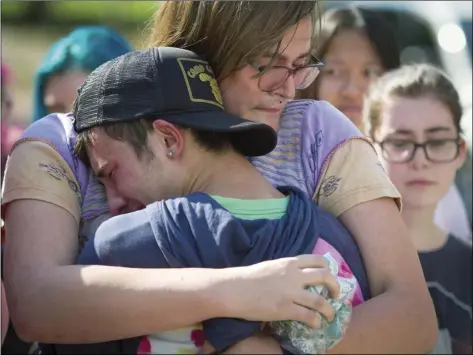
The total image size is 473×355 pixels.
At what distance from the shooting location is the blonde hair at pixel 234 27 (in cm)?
178

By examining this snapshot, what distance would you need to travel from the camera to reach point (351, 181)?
1798 millimetres

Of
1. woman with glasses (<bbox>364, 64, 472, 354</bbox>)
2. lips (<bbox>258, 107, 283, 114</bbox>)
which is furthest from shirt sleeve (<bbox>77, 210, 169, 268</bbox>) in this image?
woman with glasses (<bbox>364, 64, 472, 354</bbox>)

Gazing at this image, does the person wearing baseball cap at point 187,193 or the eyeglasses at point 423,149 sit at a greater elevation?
the person wearing baseball cap at point 187,193

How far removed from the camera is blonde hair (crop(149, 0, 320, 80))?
1784 millimetres

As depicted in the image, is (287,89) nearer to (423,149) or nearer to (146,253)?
(146,253)

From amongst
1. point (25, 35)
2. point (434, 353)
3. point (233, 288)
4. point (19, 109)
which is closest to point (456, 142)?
point (434, 353)

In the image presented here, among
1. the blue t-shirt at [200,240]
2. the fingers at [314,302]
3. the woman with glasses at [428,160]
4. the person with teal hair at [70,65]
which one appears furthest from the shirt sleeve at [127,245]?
the person with teal hair at [70,65]

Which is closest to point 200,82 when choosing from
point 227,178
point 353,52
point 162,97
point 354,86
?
point 162,97

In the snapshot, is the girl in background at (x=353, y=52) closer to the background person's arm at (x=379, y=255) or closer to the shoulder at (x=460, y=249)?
the shoulder at (x=460, y=249)

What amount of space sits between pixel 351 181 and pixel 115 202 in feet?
1.50

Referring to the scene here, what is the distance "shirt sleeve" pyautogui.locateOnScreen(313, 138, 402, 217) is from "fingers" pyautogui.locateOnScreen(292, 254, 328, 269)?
25cm

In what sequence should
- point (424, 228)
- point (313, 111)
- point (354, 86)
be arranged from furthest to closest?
point (354, 86) → point (424, 228) → point (313, 111)

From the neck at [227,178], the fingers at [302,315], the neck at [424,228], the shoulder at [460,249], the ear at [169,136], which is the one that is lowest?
the shoulder at [460,249]

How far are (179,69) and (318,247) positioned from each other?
0.42 m
